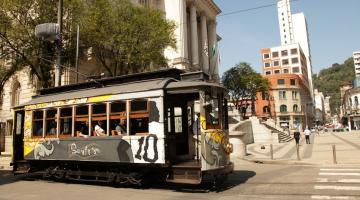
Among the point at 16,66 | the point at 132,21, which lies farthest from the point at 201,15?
the point at 16,66

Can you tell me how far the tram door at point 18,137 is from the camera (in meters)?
15.2

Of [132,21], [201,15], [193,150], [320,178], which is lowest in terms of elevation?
[320,178]

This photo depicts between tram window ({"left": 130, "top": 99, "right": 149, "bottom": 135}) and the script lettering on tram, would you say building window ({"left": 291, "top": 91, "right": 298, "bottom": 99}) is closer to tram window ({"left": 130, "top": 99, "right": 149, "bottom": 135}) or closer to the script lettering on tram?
the script lettering on tram

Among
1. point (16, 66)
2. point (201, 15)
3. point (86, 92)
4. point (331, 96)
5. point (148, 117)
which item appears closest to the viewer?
point (148, 117)

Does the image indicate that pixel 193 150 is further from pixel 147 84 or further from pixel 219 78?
pixel 219 78

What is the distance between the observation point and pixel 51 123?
1338 cm

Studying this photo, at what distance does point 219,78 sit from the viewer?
208 feet

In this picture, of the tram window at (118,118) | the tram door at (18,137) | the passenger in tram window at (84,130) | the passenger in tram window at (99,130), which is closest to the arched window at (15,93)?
the tram door at (18,137)

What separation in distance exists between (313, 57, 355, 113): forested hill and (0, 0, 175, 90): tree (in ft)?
484

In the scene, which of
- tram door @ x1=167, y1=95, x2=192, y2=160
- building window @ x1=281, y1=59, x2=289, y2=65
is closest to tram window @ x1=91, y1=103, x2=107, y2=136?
tram door @ x1=167, y1=95, x2=192, y2=160

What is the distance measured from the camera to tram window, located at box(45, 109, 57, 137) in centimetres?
1320

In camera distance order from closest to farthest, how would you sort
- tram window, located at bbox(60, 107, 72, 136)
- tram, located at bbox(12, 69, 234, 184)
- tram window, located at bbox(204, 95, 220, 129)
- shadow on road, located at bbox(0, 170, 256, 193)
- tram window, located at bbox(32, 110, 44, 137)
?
tram window, located at bbox(204, 95, 220, 129) < tram, located at bbox(12, 69, 234, 184) < shadow on road, located at bbox(0, 170, 256, 193) < tram window, located at bbox(60, 107, 72, 136) < tram window, located at bbox(32, 110, 44, 137)

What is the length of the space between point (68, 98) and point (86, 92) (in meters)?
0.77

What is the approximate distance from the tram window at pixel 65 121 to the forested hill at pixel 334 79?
160 m
